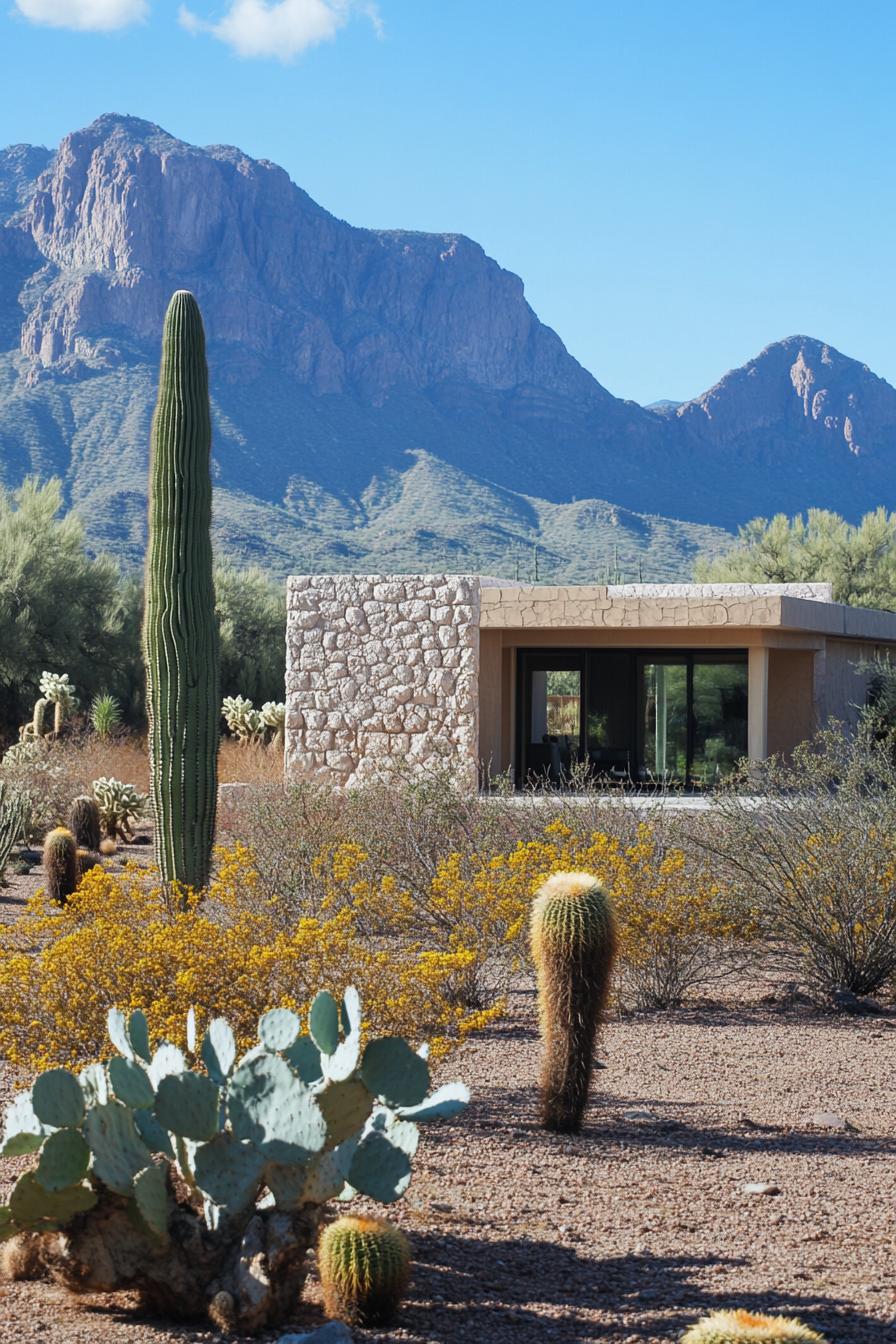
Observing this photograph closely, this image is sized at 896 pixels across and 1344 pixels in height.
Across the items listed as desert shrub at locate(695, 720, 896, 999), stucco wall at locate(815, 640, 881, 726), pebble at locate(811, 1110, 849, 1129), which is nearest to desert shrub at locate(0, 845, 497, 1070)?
pebble at locate(811, 1110, 849, 1129)

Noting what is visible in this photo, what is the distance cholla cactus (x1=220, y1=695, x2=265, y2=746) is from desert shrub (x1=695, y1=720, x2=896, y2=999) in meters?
14.7

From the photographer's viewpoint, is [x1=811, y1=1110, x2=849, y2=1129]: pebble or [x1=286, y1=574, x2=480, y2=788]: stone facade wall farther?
[x1=286, y1=574, x2=480, y2=788]: stone facade wall

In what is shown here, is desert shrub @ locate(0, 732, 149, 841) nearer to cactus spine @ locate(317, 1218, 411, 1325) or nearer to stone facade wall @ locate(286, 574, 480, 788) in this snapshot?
stone facade wall @ locate(286, 574, 480, 788)

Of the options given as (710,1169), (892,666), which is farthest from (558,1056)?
(892,666)

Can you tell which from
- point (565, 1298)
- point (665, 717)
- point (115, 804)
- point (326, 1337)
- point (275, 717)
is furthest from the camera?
point (275, 717)

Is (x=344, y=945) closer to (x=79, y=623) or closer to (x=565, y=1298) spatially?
(x=565, y=1298)

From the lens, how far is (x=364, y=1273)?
405cm

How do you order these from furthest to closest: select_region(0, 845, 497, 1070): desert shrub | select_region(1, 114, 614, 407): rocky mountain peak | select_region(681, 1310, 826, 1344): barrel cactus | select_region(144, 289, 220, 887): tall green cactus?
select_region(1, 114, 614, 407): rocky mountain peak, select_region(144, 289, 220, 887): tall green cactus, select_region(0, 845, 497, 1070): desert shrub, select_region(681, 1310, 826, 1344): barrel cactus

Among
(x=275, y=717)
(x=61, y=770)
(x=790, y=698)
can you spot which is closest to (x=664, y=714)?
(x=790, y=698)

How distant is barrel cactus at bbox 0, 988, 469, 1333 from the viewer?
3959 millimetres

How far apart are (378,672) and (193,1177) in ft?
50.5

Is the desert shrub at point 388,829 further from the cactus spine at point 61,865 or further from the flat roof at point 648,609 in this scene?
the flat roof at point 648,609

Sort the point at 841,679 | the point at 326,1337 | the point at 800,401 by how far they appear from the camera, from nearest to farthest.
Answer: the point at 326,1337, the point at 841,679, the point at 800,401

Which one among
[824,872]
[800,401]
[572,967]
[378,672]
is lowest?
[572,967]
